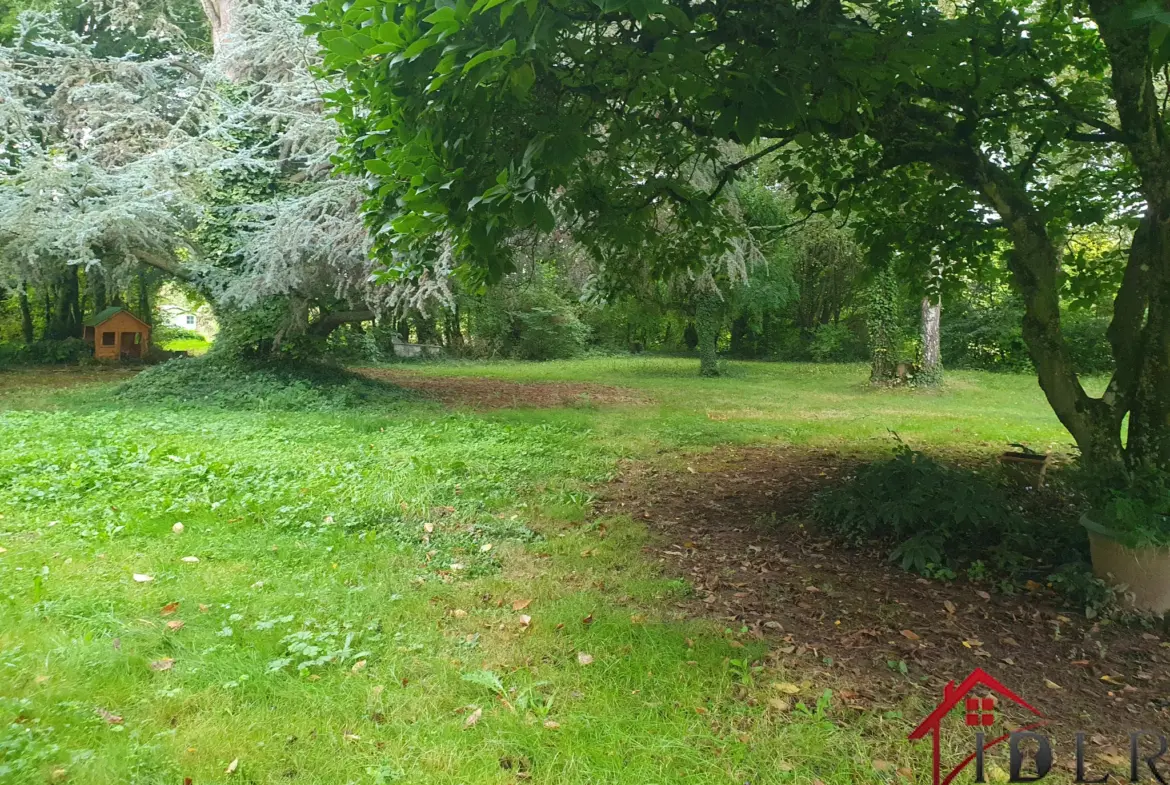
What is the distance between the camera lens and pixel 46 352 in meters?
17.9

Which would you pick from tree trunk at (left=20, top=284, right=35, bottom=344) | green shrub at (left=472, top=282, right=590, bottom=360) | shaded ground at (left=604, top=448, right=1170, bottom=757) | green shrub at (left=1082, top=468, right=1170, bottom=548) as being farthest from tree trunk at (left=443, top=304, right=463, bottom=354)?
green shrub at (left=1082, top=468, right=1170, bottom=548)

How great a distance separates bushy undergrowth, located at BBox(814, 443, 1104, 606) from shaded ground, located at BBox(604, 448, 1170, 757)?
15 centimetres

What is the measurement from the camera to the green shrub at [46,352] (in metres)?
17.6

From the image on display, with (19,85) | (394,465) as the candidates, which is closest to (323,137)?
(19,85)

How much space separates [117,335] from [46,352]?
6.29 feet

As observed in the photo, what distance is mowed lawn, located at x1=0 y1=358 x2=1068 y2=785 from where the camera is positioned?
270cm

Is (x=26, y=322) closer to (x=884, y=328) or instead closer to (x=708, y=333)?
(x=708, y=333)

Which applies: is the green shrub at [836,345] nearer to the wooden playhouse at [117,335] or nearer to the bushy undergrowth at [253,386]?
the bushy undergrowth at [253,386]

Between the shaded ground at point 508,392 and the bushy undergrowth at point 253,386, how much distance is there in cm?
115

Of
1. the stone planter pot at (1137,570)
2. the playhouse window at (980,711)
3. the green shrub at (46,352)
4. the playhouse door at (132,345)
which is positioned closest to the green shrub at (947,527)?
the stone planter pot at (1137,570)

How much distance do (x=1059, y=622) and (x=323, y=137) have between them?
36.6 feet

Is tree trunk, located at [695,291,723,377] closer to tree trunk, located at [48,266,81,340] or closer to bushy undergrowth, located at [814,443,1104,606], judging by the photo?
bushy undergrowth, located at [814,443,1104,606]

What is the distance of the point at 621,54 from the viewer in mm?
3609

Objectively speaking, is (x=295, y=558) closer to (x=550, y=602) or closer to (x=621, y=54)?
(x=550, y=602)
